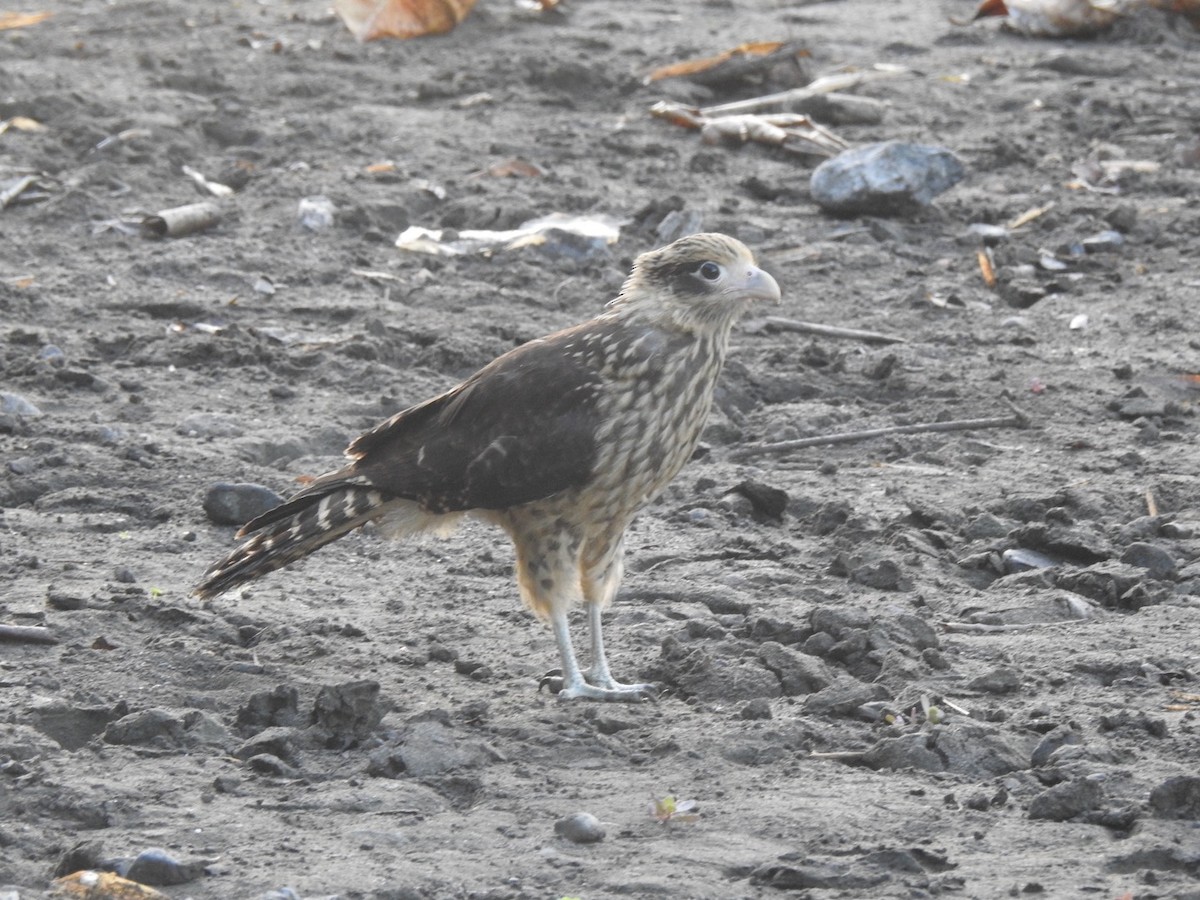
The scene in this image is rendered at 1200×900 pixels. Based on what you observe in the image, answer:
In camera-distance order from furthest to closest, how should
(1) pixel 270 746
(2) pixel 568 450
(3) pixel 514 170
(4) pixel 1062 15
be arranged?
(4) pixel 1062 15, (3) pixel 514 170, (2) pixel 568 450, (1) pixel 270 746

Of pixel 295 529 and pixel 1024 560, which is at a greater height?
pixel 295 529

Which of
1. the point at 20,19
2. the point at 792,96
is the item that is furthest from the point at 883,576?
the point at 20,19

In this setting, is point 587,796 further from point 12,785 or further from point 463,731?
point 12,785

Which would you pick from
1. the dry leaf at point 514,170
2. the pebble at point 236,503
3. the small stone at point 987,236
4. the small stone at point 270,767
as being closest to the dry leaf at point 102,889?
the small stone at point 270,767

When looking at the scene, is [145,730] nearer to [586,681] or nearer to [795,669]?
[586,681]

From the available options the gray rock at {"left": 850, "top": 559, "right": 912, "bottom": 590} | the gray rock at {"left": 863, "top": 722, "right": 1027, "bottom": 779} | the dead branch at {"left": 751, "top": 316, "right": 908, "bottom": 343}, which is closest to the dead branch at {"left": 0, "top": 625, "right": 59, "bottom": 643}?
the gray rock at {"left": 863, "top": 722, "right": 1027, "bottom": 779}

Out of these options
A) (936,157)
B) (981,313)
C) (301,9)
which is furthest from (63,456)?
(301,9)

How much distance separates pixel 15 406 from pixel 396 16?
722cm

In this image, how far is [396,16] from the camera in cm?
1350

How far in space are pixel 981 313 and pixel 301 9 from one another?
782 centimetres

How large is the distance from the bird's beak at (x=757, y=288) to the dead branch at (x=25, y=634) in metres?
2.22

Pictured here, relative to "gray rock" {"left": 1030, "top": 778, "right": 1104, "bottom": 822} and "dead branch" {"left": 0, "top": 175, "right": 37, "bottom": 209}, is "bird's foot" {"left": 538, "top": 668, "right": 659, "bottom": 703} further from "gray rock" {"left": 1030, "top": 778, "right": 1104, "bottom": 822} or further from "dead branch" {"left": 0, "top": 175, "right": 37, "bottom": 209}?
"dead branch" {"left": 0, "top": 175, "right": 37, "bottom": 209}

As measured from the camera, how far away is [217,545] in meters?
6.10

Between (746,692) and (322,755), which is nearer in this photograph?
(322,755)
